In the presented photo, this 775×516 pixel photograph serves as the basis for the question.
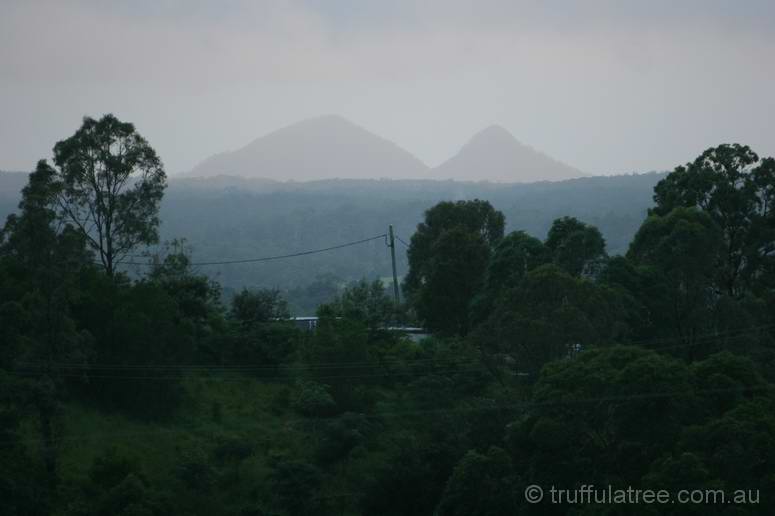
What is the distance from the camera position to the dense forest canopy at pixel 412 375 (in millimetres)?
24984

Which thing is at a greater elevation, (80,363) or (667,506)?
(80,363)

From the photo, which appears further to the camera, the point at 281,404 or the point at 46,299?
the point at 281,404

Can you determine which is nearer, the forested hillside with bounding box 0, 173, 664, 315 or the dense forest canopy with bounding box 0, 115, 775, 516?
the dense forest canopy with bounding box 0, 115, 775, 516

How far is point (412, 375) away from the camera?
37812 mm

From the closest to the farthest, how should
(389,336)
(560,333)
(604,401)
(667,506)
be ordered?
(667,506) → (604,401) → (560,333) → (389,336)

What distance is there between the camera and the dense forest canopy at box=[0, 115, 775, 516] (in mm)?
24984

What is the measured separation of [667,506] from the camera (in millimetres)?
21625

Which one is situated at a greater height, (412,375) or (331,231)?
(331,231)

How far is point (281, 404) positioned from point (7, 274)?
34.4 feet

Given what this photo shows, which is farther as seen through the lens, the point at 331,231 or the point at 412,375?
the point at 331,231

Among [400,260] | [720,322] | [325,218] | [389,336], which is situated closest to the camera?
[720,322]

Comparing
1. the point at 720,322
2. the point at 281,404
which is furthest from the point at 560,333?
the point at 281,404

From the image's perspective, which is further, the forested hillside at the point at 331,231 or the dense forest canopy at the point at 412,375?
the forested hillside at the point at 331,231

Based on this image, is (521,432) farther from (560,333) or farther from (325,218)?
(325,218)
